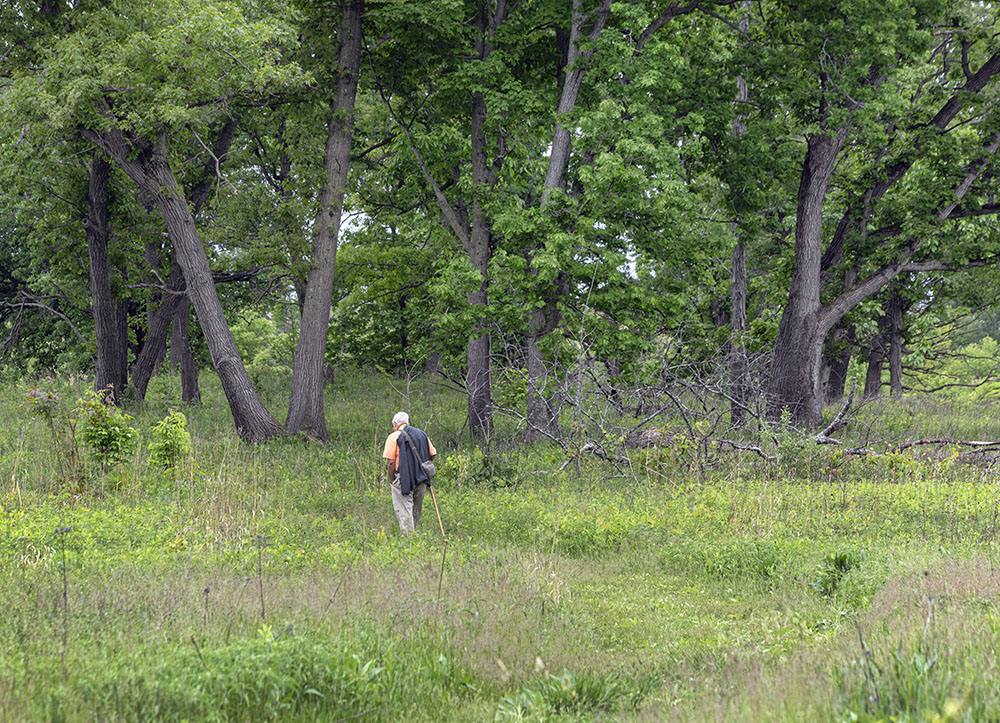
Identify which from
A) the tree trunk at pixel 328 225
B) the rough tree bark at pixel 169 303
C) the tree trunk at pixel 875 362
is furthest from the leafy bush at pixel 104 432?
the tree trunk at pixel 875 362

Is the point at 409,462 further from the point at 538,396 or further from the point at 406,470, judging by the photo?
the point at 538,396

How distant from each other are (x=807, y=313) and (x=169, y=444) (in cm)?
1359

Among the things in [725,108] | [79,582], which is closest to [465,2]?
[725,108]

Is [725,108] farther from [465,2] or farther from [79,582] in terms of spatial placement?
[79,582]

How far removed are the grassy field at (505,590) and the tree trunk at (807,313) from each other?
14.2ft

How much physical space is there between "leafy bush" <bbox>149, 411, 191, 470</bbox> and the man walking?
12.3 ft

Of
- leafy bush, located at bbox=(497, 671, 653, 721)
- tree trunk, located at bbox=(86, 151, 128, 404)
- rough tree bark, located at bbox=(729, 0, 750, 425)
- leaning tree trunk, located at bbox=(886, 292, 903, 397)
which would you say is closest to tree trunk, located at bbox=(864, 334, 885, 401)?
leaning tree trunk, located at bbox=(886, 292, 903, 397)

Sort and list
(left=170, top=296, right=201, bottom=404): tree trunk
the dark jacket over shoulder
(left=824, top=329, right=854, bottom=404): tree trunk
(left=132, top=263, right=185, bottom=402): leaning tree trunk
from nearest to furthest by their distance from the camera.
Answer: the dark jacket over shoulder → (left=132, top=263, right=185, bottom=402): leaning tree trunk → (left=170, top=296, right=201, bottom=404): tree trunk → (left=824, top=329, right=854, bottom=404): tree trunk

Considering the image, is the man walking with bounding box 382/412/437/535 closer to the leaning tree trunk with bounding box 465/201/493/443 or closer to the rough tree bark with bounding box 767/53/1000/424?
the leaning tree trunk with bounding box 465/201/493/443

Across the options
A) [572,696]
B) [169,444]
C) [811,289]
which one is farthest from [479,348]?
[572,696]

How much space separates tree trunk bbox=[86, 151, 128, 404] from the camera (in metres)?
18.6

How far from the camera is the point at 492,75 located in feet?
54.1

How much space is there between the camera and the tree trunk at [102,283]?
1856 centimetres

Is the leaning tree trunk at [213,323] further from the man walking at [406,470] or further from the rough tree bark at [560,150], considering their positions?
the man walking at [406,470]
